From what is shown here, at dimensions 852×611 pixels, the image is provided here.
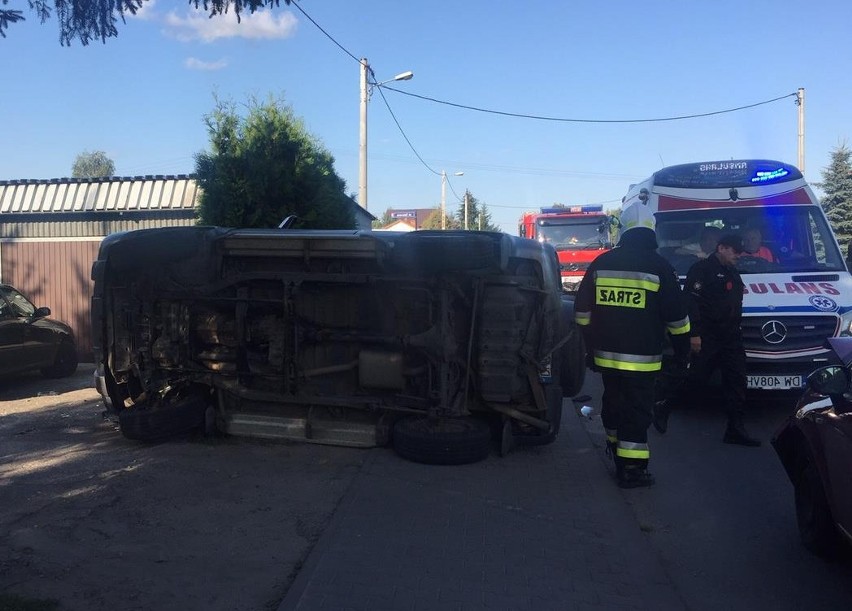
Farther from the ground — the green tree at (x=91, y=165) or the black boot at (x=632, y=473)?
the green tree at (x=91, y=165)

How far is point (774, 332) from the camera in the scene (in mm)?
7207

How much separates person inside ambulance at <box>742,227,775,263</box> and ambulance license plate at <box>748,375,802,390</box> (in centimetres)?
168

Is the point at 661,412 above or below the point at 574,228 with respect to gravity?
below

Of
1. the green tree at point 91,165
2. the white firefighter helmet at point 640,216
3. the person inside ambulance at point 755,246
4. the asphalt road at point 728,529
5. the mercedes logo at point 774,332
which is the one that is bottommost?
the asphalt road at point 728,529

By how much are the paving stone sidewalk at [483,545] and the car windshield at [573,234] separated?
14907 mm

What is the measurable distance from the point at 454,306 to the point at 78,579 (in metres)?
2.96

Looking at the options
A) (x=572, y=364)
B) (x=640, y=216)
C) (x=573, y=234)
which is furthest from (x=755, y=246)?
(x=573, y=234)

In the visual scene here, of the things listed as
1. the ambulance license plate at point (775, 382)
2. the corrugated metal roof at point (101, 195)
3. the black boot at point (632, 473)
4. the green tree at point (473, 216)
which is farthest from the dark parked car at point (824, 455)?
the green tree at point (473, 216)

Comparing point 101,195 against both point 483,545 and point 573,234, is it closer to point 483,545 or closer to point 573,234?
point 483,545

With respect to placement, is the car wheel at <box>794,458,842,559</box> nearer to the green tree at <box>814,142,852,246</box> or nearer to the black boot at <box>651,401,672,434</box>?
the black boot at <box>651,401,672,434</box>

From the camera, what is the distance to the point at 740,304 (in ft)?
22.2

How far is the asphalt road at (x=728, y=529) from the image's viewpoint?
12.4 feet

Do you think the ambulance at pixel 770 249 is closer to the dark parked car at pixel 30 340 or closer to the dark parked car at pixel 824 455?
the dark parked car at pixel 824 455

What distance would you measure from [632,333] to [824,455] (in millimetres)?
1737
